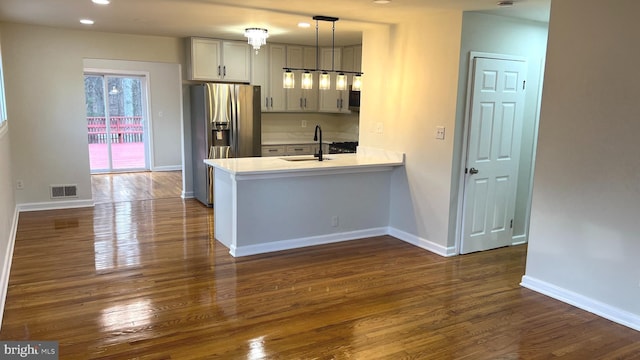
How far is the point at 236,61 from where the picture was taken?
6906 millimetres

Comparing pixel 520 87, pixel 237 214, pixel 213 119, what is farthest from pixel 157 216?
pixel 520 87

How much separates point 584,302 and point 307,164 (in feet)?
8.98

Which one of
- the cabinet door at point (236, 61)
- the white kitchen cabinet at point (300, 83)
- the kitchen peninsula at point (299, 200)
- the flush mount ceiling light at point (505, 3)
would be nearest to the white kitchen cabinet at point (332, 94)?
the white kitchen cabinet at point (300, 83)

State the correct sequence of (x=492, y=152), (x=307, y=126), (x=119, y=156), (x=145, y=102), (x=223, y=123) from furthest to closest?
1. (x=119, y=156)
2. (x=145, y=102)
3. (x=307, y=126)
4. (x=223, y=123)
5. (x=492, y=152)

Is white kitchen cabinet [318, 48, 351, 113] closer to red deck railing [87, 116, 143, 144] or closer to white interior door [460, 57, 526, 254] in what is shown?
white interior door [460, 57, 526, 254]

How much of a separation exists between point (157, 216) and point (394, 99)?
3371 millimetres

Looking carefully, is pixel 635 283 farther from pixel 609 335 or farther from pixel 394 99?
pixel 394 99

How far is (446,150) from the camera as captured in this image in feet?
14.9

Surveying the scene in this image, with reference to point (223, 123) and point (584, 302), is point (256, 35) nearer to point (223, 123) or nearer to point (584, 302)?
point (223, 123)

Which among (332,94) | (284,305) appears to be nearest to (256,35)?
(332,94)

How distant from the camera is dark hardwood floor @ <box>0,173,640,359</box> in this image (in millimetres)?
2881

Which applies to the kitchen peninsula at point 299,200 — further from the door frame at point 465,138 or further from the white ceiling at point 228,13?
the white ceiling at point 228,13

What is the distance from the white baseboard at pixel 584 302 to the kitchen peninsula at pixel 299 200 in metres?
1.85

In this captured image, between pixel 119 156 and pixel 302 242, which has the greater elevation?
pixel 119 156
